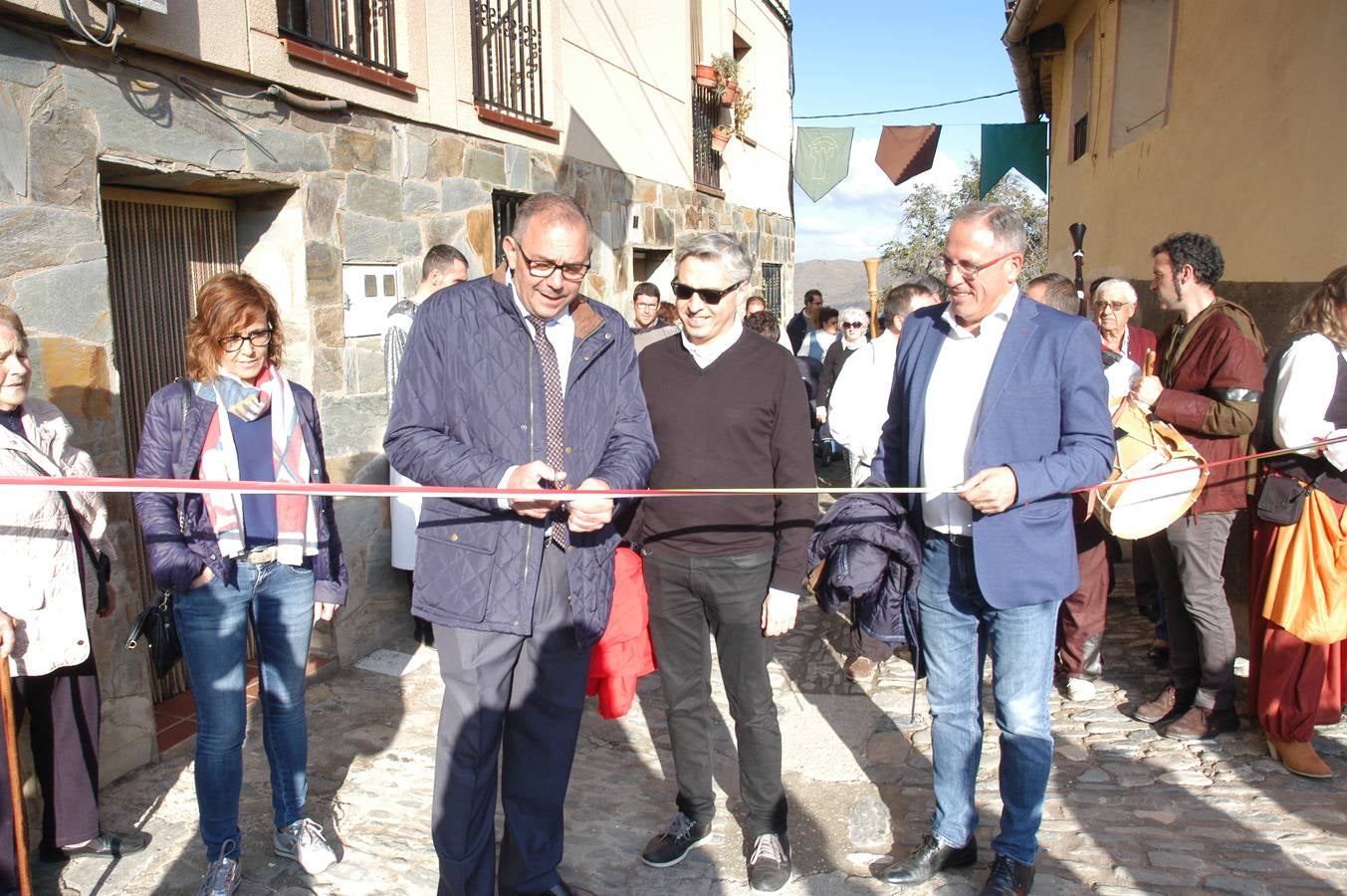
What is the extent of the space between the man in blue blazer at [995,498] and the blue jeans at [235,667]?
6.64 ft

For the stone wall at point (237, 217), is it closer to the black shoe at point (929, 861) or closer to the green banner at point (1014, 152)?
the black shoe at point (929, 861)

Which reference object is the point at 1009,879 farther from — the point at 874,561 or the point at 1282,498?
the point at 1282,498

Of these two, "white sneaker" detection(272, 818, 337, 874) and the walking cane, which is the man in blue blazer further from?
the walking cane

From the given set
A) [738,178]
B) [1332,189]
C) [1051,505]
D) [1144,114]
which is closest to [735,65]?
[738,178]

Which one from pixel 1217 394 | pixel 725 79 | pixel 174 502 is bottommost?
pixel 174 502

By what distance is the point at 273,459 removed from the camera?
124 inches

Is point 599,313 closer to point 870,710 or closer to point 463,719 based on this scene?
point 463,719

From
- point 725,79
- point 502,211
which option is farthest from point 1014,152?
point 502,211

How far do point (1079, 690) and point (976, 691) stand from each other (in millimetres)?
1814

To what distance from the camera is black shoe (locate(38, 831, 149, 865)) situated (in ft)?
10.7

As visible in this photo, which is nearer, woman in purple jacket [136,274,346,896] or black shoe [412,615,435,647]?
woman in purple jacket [136,274,346,896]

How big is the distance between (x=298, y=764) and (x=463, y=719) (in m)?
0.88

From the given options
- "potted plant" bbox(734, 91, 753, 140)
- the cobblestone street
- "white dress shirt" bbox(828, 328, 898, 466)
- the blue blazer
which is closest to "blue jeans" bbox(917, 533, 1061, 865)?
the blue blazer

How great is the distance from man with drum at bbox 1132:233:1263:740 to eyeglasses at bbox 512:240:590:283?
267cm
